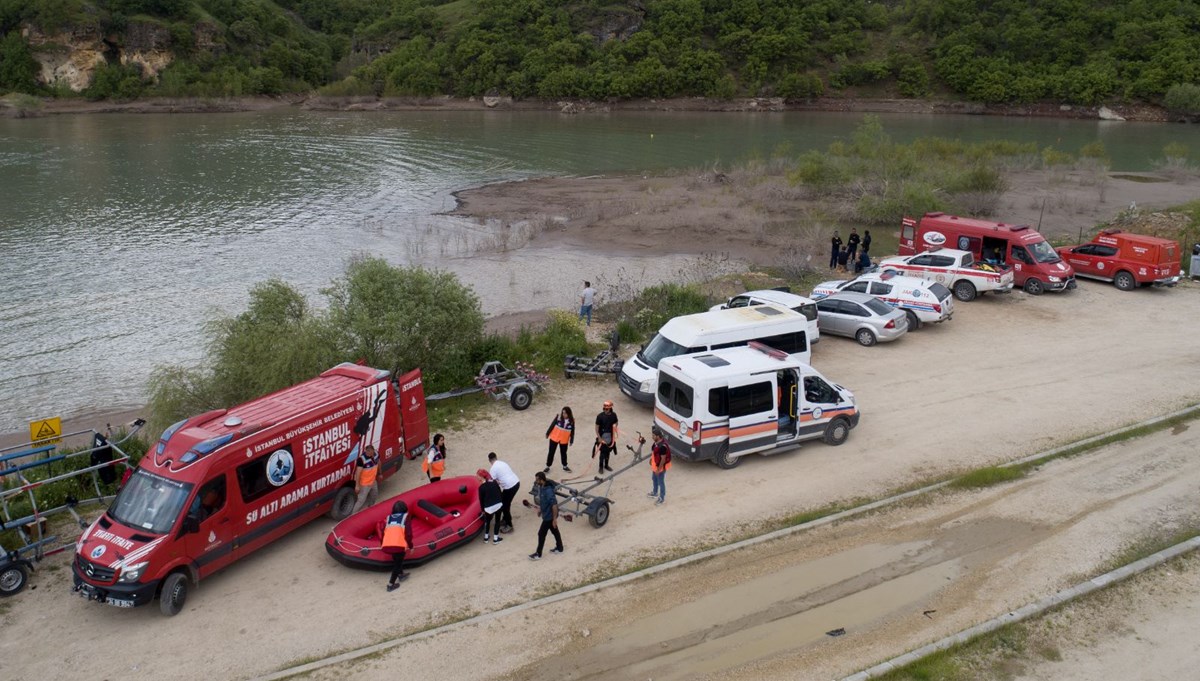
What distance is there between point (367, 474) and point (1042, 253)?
2351 centimetres

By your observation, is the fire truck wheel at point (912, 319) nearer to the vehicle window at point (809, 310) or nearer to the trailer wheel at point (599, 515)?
the vehicle window at point (809, 310)

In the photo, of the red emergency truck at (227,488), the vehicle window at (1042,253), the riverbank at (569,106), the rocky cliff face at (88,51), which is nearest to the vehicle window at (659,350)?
the red emergency truck at (227,488)

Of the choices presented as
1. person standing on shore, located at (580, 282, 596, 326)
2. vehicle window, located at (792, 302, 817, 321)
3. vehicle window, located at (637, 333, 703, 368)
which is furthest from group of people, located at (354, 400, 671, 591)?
person standing on shore, located at (580, 282, 596, 326)

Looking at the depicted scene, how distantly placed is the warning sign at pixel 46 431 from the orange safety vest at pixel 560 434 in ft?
27.0

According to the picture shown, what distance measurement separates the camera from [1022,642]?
1083 centimetres

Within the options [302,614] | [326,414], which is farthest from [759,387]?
[302,614]

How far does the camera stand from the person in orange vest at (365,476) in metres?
14.0

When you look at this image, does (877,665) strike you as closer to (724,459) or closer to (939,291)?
(724,459)

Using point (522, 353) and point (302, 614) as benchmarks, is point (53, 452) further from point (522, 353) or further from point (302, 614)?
point (522, 353)

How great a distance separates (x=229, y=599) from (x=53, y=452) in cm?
550

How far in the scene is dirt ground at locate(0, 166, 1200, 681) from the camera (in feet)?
35.2

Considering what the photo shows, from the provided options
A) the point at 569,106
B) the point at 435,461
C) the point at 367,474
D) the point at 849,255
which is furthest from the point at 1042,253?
the point at 569,106

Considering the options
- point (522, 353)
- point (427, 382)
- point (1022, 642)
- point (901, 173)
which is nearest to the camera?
point (1022, 642)

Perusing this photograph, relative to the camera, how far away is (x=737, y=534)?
13523mm
